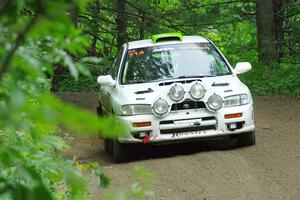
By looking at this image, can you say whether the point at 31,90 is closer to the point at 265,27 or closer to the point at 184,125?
the point at 184,125

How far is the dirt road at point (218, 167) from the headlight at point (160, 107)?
70cm

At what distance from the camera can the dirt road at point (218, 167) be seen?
787cm

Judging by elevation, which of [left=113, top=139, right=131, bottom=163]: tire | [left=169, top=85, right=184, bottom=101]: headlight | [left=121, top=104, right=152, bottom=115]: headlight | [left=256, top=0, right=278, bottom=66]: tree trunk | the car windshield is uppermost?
[left=256, top=0, right=278, bottom=66]: tree trunk

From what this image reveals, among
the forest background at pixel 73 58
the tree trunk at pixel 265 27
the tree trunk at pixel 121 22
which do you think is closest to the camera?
the forest background at pixel 73 58

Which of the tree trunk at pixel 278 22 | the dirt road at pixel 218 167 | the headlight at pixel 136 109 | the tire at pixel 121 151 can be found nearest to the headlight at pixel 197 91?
the headlight at pixel 136 109

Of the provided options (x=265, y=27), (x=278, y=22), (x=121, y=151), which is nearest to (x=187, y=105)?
(x=121, y=151)

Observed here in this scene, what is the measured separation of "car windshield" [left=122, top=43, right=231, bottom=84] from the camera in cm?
1059

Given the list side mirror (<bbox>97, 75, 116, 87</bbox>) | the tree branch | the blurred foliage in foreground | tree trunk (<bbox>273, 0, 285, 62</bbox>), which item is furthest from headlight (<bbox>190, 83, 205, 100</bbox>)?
tree trunk (<bbox>273, 0, 285, 62</bbox>)

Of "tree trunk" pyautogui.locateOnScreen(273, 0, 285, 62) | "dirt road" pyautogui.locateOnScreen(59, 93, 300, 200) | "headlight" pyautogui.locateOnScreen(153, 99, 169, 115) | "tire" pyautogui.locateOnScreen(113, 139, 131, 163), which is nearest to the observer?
"dirt road" pyautogui.locateOnScreen(59, 93, 300, 200)

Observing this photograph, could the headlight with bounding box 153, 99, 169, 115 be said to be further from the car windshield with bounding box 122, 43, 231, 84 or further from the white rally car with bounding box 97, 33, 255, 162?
the car windshield with bounding box 122, 43, 231, 84

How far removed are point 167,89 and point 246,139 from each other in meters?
1.59

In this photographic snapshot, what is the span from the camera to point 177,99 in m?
9.88

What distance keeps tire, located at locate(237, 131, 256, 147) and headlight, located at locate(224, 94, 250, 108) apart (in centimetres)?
57

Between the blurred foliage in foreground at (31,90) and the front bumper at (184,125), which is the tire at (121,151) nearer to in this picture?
the front bumper at (184,125)
